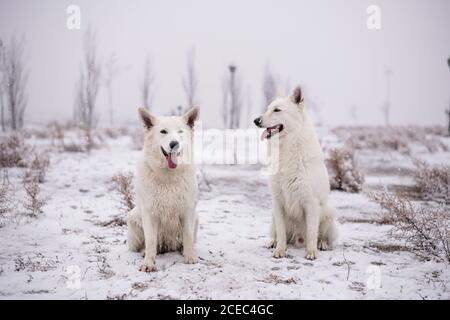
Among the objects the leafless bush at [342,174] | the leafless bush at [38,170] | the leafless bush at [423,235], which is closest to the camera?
the leafless bush at [423,235]

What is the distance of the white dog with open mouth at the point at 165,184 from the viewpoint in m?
3.46

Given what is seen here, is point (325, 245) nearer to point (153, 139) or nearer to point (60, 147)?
point (153, 139)

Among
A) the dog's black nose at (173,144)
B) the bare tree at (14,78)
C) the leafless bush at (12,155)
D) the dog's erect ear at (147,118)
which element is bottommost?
the leafless bush at (12,155)

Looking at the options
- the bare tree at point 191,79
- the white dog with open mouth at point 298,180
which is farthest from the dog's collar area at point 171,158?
the bare tree at point 191,79

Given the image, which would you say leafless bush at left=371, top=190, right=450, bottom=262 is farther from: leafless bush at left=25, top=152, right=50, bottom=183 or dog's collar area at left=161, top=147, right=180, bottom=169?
leafless bush at left=25, top=152, right=50, bottom=183

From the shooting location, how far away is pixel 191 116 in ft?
12.2

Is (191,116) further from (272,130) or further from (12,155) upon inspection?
(12,155)

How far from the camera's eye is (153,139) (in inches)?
138

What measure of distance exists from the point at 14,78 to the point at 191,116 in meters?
17.4

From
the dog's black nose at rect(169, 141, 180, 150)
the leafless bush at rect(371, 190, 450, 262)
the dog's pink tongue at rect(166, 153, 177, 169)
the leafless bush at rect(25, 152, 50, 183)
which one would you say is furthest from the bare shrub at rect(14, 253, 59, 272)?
the leafless bush at rect(25, 152, 50, 183)

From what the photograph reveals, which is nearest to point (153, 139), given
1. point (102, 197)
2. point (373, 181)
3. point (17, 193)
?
point (102, 197)

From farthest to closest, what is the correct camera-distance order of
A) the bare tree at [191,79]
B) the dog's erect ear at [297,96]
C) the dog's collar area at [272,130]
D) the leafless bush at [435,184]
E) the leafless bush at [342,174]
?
the bare tree at [191,79] < the leafless bush at [342,174] < the leafless bush at [435,184] < the dog's collar area at [272,130] < the dog's erect ear at [297,96]

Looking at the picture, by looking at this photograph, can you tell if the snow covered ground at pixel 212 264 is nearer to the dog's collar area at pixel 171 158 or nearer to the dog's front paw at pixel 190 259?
the dog's front paw at pixel 190 259

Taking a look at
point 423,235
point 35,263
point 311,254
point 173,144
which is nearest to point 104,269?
point 35,263
